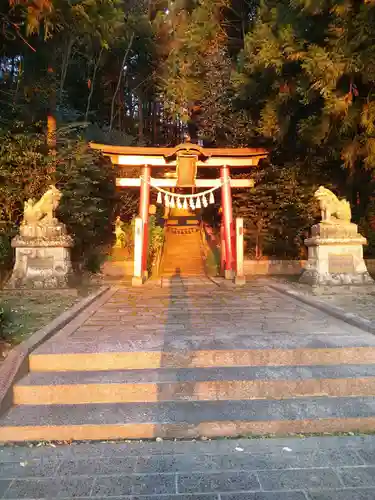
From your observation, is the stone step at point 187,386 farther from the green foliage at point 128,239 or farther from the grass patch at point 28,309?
the green foliage at point 128,239

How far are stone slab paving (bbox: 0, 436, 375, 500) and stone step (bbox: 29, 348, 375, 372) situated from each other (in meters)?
0.94

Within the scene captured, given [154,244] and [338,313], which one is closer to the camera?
[338,313]

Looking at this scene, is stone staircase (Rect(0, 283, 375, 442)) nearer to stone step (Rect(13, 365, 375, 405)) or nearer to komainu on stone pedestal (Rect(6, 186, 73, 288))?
stone step (Rect(13, 365, 375, 405))

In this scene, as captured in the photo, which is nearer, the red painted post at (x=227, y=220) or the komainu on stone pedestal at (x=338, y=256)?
the komainu on stone pedestal at (x=338, y=256)

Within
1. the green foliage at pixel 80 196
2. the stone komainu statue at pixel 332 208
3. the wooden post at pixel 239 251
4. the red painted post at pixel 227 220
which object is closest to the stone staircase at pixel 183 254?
the red painted post at pixel 227 220

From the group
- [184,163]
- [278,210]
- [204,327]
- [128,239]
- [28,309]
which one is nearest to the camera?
[204,327]

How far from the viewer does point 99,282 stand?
11984 mm

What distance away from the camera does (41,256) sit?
9.51 m

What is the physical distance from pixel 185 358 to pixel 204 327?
1.28 metres

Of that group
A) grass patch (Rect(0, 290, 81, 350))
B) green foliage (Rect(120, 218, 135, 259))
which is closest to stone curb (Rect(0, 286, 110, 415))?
grass patch (Rect(0, 290, 81, 350))

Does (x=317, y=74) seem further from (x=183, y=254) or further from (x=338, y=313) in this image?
(x=183, y=254)

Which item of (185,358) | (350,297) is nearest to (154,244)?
(350,297)

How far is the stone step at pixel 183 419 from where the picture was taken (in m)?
3.11

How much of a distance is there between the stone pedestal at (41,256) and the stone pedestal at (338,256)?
19.5 feet
